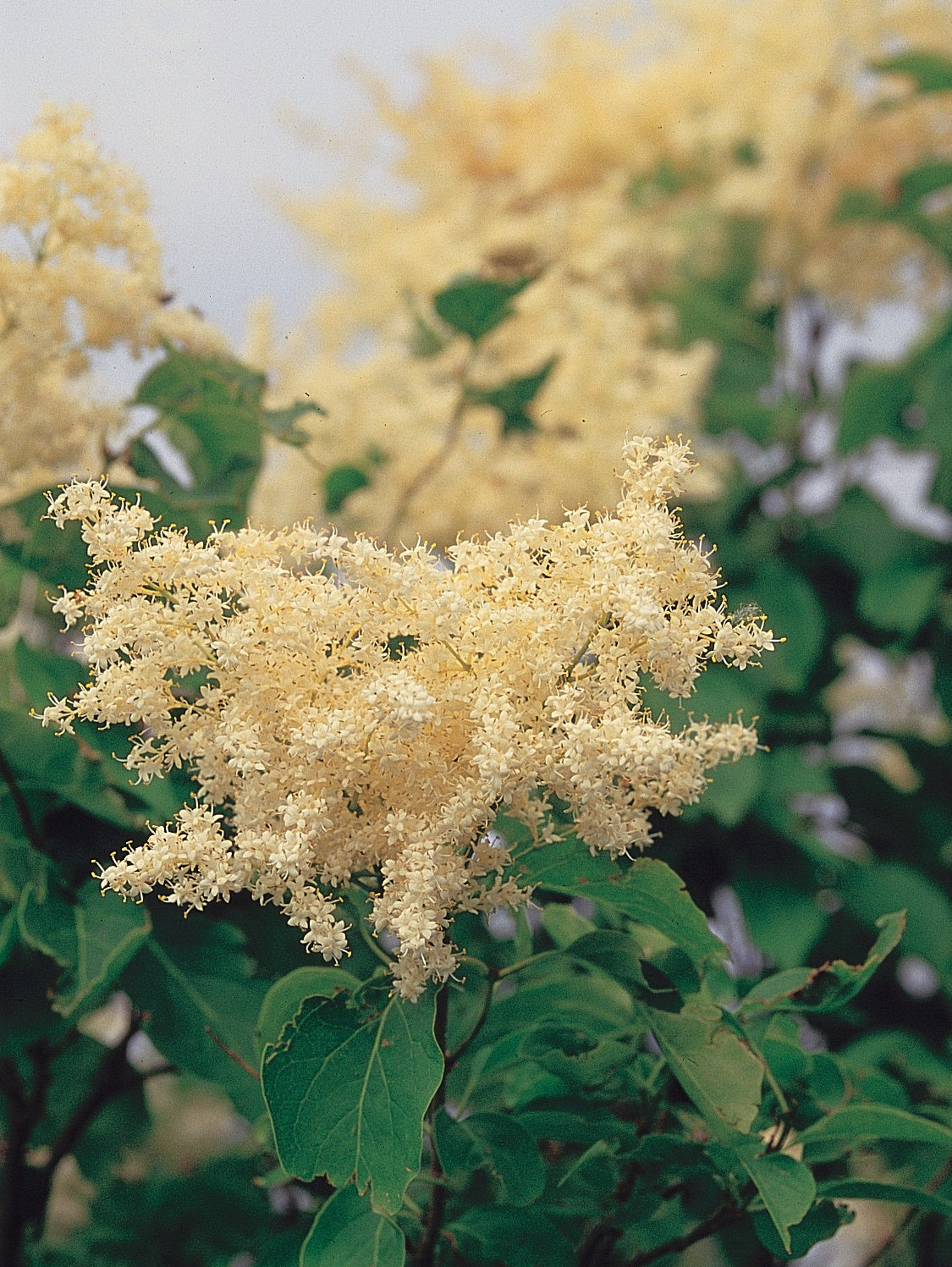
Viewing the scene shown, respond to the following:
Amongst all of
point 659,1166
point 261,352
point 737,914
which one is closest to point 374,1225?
point 659,1166

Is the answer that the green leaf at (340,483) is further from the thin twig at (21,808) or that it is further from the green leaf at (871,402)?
the green leaf at (871,402)

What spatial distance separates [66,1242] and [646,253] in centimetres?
144

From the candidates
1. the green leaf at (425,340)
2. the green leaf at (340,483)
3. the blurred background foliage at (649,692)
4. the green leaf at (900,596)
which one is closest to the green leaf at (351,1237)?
the blurred background foliage at (649,692)

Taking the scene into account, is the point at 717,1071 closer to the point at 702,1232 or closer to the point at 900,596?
the point at 702,1232

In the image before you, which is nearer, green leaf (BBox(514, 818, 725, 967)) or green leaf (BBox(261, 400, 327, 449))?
green leaf (BBox(514, 818, 725, 967))

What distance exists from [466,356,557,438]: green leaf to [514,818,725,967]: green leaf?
1.87ft

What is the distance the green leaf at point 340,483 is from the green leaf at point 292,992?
1.75 feet

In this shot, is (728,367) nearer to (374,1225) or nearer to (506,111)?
(506,111)

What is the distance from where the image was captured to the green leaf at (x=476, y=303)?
3.11 feet

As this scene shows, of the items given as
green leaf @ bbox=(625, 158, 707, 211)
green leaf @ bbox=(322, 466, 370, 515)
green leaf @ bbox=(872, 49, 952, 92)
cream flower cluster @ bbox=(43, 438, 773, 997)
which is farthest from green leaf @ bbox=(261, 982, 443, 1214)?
green leaf @ bbox=(625, 158, 707, 211)

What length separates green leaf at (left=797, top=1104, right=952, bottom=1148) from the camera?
1.76 feet

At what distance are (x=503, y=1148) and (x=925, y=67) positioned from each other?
139cm

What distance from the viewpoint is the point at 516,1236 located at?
548 mm

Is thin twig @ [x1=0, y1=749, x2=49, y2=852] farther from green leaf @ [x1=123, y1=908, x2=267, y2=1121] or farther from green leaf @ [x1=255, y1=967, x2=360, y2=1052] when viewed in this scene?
green leaf @ [x1=255, y1=967, x2=360, y2=1052]
